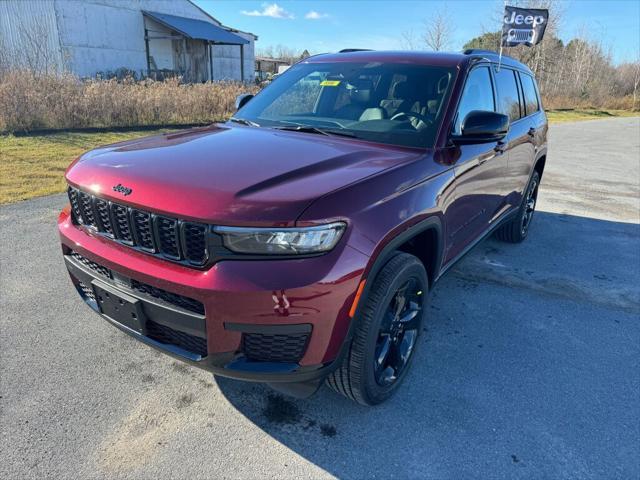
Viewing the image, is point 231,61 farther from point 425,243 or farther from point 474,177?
point 425,243

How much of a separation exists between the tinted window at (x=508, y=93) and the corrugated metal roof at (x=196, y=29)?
24461 mm

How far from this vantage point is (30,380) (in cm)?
270

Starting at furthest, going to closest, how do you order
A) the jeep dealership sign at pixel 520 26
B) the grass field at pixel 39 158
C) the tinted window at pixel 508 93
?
the jeep dealership sign at pixel 520 26, the grass field at pixel 39 158, the tinted window at pixel 508 93

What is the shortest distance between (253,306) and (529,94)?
176 inches

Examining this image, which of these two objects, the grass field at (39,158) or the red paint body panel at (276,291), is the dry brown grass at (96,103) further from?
the red paint body panel at (276,291)

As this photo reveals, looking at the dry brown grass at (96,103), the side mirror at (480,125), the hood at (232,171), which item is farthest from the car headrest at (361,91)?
the dry brown grass at (96,103)

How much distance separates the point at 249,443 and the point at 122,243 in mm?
1176

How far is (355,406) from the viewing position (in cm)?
261

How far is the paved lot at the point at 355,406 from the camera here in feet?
7.26

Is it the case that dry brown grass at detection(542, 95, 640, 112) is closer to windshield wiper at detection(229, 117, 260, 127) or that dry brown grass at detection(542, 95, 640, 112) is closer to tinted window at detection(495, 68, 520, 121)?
tinted window at detection(495, 68, 520, 121)

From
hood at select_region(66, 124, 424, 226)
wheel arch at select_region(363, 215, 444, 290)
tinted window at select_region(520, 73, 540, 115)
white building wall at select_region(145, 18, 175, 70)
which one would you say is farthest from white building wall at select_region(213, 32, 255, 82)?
wheel arch at select_region(363, 215, 444, 290)

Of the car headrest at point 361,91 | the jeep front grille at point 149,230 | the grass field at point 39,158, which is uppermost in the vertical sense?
the car headrest at point 361,91

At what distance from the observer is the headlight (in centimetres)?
188

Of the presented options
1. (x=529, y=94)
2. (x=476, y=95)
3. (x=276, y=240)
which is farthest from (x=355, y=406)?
(x=529, y=94)
